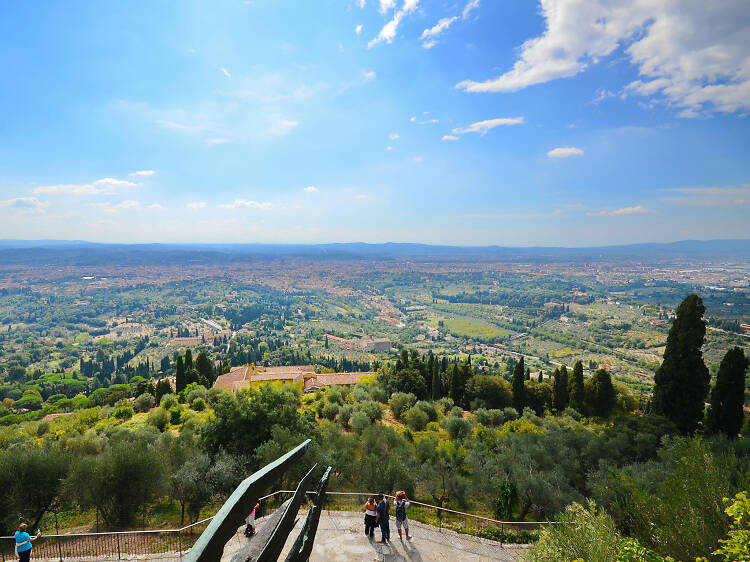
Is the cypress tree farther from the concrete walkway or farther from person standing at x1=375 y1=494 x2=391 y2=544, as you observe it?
person standing at x1=375 y1=494 x2=391 y2=544

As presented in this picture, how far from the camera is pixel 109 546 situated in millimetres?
9078

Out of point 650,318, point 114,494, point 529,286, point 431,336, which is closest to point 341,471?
point 114,494

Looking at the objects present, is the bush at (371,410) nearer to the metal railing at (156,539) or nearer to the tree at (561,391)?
the metal railing at (156,539)

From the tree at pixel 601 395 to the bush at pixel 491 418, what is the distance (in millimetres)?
7369

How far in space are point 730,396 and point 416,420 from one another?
647 inches

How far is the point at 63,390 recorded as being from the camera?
55.8m

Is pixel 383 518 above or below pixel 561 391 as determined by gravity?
above

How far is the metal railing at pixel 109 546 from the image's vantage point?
8.41m

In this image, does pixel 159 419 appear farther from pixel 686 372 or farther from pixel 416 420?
pixel 686 372

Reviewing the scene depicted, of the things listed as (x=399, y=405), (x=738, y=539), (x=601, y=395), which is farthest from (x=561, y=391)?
(x=738, y=539)

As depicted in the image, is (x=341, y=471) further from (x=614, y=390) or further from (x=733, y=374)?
(x=614, y=390)

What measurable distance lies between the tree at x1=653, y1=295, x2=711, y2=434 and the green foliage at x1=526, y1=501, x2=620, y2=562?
16.2 meters

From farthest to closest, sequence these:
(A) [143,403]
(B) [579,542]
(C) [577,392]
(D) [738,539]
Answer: (C) [577,392] → (A) [143,403] → (B) [579,542] → (D) [738,539]

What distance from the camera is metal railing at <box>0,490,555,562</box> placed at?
8.48 m
